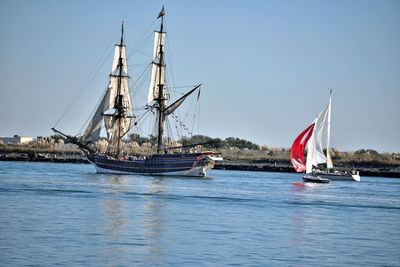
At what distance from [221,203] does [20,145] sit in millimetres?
135368

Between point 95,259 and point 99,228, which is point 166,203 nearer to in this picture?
point 99,228

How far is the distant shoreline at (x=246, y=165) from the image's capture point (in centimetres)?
11712

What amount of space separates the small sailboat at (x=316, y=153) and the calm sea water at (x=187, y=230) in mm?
35872

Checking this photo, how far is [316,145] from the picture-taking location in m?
88.8

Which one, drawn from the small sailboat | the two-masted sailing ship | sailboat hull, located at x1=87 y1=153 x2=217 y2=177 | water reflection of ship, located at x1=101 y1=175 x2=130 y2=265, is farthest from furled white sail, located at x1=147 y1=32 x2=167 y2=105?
water reflection of ship, located at x1=101 y1=175 x2=130 y2=265

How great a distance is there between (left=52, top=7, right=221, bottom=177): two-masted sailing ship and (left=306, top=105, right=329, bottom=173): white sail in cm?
1295

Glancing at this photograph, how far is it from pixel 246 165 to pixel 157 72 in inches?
1565

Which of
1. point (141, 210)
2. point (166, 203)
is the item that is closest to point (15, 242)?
point (141, 210)

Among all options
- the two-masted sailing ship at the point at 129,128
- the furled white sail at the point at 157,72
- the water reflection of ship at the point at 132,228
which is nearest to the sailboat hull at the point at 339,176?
the two-masted sailing ship at the point at 129,128

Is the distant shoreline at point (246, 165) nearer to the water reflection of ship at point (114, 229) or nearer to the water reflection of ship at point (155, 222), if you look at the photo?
the water reflection of ship at point (155, 222)

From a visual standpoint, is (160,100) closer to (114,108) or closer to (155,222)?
(114,108)

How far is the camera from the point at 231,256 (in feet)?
80.8

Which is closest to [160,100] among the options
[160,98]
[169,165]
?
[160,98]

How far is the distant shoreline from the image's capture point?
11712 cm
